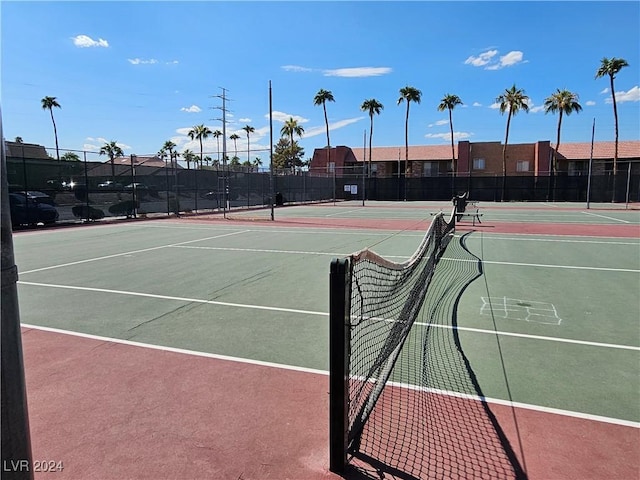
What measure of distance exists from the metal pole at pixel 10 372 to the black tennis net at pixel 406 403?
5.48ft

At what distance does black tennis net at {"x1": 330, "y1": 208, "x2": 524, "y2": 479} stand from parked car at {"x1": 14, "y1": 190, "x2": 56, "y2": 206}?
66.0 feet

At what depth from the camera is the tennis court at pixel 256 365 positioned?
9.89 feet

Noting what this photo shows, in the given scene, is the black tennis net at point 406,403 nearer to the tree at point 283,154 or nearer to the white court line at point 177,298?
the white court line at point 177,298

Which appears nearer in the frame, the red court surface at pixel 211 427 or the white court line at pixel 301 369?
the red court surface at pixel 211 427

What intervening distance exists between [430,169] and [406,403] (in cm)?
6348

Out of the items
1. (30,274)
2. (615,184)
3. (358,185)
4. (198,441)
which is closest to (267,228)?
(30,274)

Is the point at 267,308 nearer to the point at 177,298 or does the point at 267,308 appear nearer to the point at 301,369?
the point at 177,298

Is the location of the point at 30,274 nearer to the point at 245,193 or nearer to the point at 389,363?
the point at 389,363

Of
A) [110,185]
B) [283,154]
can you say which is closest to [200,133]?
[283,154]

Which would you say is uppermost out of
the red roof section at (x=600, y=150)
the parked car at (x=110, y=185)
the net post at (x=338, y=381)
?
the red roof section at (x=600, y=150)

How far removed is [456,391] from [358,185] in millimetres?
50945

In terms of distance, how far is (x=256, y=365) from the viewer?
4.44 m

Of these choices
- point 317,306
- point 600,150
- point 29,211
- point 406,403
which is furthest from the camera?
point 600,150

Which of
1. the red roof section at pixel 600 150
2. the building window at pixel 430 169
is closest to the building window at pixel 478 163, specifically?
the building window at pixel 430 169
